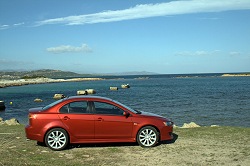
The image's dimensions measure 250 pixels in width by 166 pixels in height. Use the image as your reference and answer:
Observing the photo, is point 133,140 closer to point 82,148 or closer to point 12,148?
point 82,148

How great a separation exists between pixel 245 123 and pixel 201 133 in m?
12.1

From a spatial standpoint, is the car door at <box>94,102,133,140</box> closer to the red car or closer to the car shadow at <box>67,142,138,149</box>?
the red car

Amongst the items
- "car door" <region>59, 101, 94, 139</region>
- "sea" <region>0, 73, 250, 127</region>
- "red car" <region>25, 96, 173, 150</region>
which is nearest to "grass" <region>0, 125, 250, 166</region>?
"red car" <region>25, 96, 173, 150</region>

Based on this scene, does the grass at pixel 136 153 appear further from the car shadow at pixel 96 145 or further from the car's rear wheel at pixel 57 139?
the car's rear wheel at pixel 57 139

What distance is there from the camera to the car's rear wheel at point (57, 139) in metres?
9.08

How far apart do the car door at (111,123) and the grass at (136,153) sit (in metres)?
0.39

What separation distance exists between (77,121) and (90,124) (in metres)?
0.39

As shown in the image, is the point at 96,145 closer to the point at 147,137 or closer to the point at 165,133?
the point at 147,137

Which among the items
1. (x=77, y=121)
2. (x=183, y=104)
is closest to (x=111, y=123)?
(x=77, y=121)

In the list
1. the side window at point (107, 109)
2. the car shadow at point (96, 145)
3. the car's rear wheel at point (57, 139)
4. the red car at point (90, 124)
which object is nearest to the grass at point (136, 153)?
the car shadow at point (96, 145)

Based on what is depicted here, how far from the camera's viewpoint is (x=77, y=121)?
9102 mm

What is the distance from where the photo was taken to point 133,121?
30.9ft

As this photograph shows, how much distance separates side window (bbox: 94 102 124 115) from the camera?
9.38 m

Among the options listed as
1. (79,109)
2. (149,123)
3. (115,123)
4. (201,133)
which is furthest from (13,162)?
(201,133)
